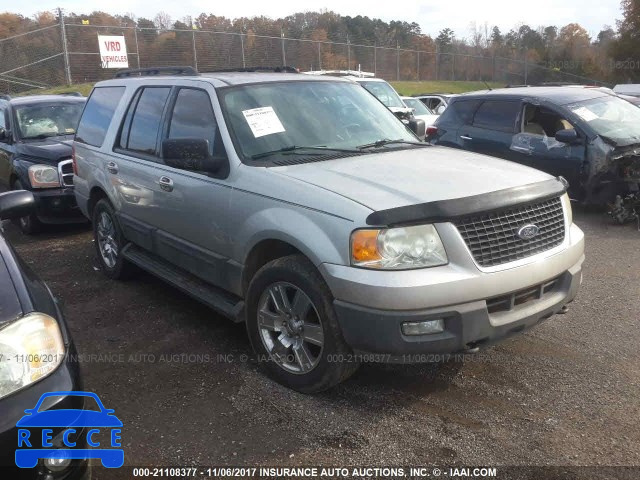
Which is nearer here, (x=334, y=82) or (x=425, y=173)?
(x=425, y=173)

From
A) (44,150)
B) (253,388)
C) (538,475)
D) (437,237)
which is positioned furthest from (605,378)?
(44,150)

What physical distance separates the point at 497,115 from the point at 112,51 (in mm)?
19000

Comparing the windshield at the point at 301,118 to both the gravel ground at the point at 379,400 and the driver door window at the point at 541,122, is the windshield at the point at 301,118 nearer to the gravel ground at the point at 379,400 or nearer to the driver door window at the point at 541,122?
the gravel ground at the point at 379,400

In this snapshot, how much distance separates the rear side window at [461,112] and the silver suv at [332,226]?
4.34 meters

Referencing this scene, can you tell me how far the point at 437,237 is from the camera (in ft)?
9.79

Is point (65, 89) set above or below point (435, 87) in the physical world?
above

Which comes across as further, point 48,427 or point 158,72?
point 158,72

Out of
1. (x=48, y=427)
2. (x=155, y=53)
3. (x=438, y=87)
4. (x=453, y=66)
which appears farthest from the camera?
(x=453, y=66)

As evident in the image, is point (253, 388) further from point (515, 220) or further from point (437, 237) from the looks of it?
point (515, 220)

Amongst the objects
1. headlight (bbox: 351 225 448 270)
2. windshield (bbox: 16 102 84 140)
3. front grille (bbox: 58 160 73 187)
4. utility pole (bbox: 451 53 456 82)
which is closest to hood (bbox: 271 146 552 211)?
headlight (bbox: 351 225 448 270)

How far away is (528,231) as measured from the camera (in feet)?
10.6

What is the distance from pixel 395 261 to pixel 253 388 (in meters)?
1.32

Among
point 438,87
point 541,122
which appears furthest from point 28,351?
point 438,87

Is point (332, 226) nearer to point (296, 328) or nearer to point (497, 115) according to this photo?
point (296, 328)
